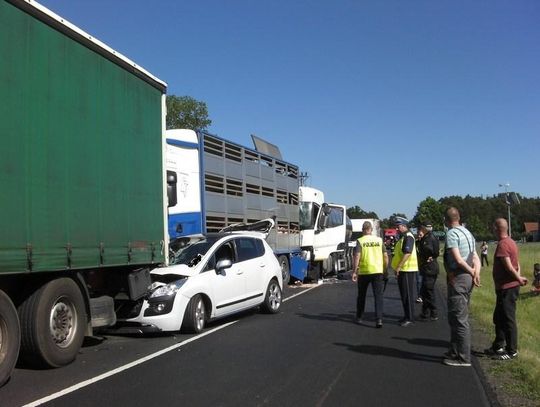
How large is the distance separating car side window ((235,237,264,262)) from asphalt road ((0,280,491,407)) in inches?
59.4

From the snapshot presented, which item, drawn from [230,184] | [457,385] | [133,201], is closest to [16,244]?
[133,201]

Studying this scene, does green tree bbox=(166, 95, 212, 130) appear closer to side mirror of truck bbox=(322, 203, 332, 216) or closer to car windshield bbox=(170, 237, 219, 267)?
side mirror of truck bbox=(322, 203, 332, 216)

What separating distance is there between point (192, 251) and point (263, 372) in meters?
4.04

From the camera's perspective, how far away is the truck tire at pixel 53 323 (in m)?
6.36

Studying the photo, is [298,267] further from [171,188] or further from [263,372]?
[263,372]

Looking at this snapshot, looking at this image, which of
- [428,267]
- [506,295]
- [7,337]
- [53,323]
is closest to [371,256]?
[428,267]

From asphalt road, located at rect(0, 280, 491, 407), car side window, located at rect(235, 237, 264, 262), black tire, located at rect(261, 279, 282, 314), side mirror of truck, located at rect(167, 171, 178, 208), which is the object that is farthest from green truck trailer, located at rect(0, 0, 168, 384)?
black tire, located at rect(261, 279, 282, 314)

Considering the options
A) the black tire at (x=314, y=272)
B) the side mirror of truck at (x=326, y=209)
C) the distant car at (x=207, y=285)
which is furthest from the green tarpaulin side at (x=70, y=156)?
the side mirror of truck at (x=326, y=209)

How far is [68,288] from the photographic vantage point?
6.91m

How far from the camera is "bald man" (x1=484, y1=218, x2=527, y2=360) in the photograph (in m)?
7.29

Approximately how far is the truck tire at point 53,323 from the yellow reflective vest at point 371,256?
511cm

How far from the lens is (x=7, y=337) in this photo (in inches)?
231

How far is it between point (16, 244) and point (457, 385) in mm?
4730

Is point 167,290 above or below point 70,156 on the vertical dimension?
below
